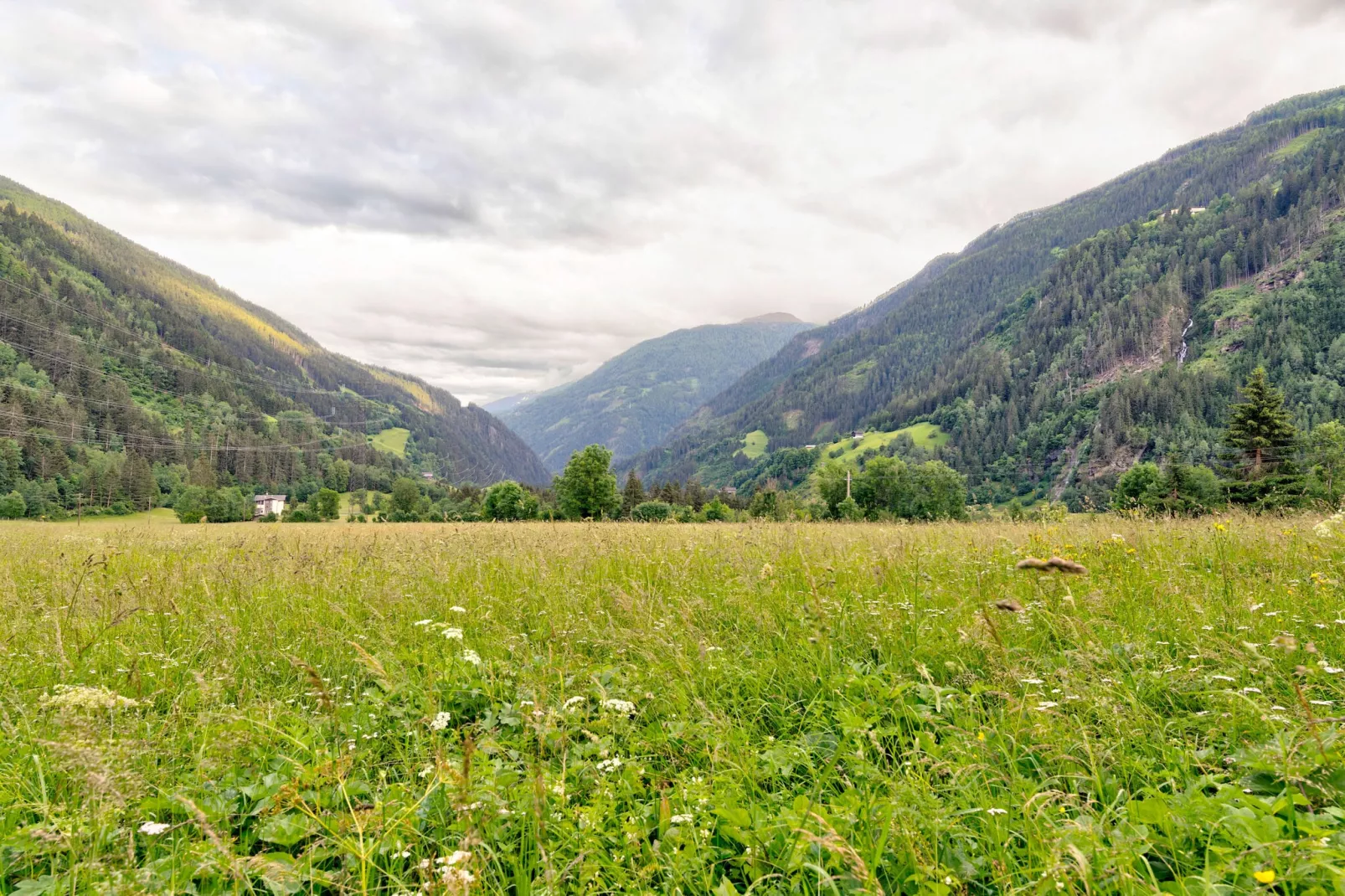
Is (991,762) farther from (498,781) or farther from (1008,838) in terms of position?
(498,781)

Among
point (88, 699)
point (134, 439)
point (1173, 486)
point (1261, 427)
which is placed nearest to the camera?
point (88, 699)

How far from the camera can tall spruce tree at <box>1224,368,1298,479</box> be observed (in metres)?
44.2

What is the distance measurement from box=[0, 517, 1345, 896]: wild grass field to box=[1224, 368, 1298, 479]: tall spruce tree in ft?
183

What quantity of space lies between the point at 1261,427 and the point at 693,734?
63.2m

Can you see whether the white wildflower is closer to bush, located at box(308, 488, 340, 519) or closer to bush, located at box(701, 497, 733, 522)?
bush, located at box(701, 497, 733, 522)

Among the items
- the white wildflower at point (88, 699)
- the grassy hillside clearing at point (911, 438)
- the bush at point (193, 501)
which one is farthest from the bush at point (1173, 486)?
the grassy hillside clearing at point (911, 438)

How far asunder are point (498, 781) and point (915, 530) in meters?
10.3

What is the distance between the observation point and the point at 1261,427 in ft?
146

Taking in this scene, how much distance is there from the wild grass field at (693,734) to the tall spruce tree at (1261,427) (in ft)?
183

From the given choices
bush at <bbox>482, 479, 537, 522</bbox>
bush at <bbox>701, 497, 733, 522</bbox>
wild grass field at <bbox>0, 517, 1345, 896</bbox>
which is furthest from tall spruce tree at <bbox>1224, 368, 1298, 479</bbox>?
bush at <bbox>482, 479, 537, 522</bbox>

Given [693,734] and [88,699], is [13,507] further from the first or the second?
[693,734]

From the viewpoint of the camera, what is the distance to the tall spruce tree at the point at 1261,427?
145ft

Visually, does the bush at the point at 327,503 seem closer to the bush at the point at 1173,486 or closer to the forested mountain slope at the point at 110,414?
the forested mountain slope at the point at 110,414

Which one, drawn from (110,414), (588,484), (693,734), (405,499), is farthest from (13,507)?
(693,734)
